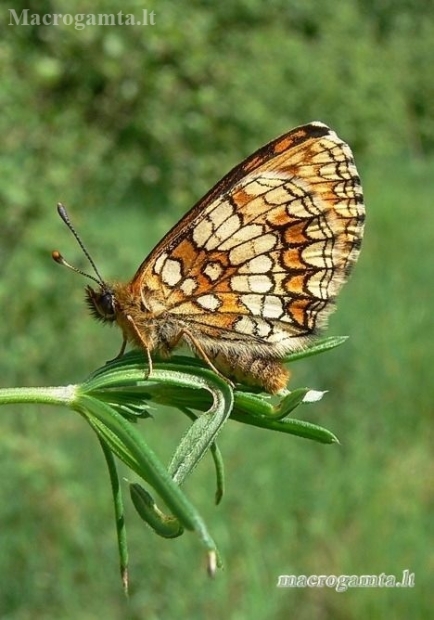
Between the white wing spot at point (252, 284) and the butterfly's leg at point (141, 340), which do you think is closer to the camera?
the butterfly's leg at point (141, 340)

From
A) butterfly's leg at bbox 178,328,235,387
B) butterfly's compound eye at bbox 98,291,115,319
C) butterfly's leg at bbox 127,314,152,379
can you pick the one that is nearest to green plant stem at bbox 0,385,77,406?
butterfly's leg at bbox 127,314,152,379

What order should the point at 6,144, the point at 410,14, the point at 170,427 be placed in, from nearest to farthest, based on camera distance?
1. the point at 6,144
2. the point at 170,427
3. the point at 410,14

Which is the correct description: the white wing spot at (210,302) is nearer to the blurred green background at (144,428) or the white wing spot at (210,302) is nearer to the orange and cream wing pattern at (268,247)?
the orange and cream wing pattern at (268,247)

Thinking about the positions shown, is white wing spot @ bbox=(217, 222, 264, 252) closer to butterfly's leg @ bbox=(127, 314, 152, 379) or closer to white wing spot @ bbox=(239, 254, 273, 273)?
white wing spot @ bbox=(239, 254, 273, 273)

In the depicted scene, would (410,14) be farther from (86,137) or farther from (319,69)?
(86,137)

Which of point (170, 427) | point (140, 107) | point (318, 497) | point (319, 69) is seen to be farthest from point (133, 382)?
point (319, 69)

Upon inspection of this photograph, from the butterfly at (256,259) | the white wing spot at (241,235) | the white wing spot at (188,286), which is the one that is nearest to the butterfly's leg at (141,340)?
the butterfly at (256,259)

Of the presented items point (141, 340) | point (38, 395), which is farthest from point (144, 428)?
point (38, 395)
